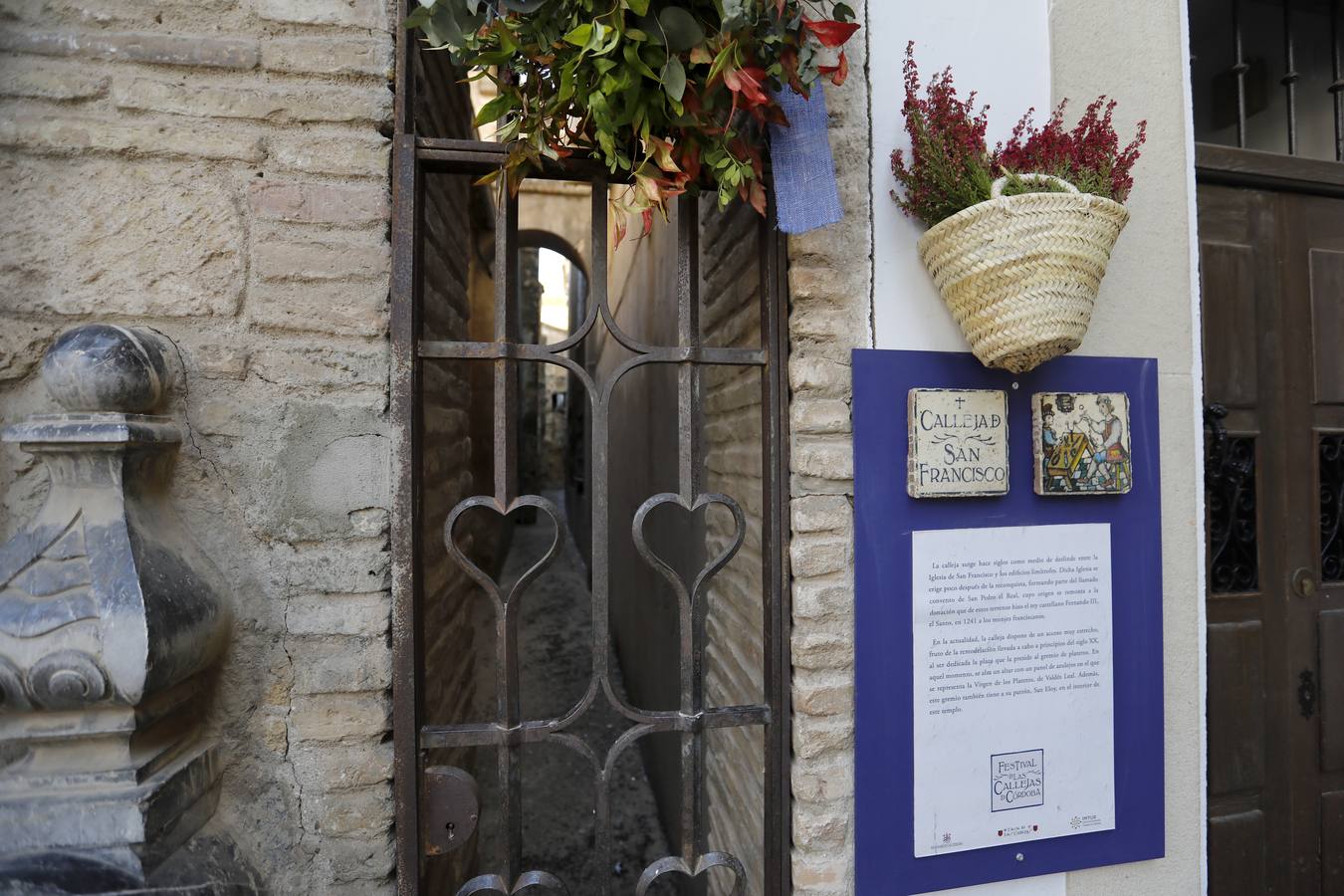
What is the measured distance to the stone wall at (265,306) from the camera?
3.98 ft

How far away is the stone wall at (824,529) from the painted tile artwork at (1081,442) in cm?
45

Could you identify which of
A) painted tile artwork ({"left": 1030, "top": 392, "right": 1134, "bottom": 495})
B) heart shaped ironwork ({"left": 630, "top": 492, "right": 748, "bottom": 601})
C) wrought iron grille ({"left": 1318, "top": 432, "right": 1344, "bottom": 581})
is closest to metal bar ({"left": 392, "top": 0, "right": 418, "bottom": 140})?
heart shaped ironwork ({"left": 630, "top": 492, "right": 748, "bottom": 601})

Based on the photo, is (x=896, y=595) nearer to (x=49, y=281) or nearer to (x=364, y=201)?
(x=364, y=201)

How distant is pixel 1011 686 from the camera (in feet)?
4.80

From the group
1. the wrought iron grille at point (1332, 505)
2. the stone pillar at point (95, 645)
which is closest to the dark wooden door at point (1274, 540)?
the wrought iron grille at point (1332, 505)

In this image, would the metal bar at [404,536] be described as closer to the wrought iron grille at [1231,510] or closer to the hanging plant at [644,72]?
the hanging plant at [644,72]

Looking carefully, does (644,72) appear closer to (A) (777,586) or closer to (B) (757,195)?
(B) (757,195)

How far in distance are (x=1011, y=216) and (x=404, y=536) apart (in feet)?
4.35

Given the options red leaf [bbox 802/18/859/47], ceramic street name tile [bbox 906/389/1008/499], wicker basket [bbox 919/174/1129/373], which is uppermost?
red leaf [bbox 802/18/859/47]

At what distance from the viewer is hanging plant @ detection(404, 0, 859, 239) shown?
1.06 meters

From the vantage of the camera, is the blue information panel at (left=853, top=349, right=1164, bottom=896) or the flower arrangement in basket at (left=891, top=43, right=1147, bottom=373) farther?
the blue information panel at (left=853, top=349, right=1164, bottom=896)

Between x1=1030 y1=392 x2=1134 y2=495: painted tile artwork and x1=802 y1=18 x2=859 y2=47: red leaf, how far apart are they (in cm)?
89

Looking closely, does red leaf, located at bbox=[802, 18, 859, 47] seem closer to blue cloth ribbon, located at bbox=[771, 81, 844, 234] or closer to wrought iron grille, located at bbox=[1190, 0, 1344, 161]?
blue cloth ribbon, located at bbox=[771, 81, 844, 234]

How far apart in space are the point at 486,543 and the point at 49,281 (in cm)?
216
